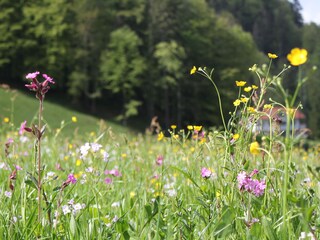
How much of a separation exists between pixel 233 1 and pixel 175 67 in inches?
2640

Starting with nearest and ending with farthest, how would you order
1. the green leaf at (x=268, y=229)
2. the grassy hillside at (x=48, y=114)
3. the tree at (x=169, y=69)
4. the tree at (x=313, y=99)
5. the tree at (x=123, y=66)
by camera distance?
the green leaf at (x=268, y=229) < the grassy hillside at (x=48, y=114) < the tree at (x=123, y=66) < the tree at (x=169, y=69) < the tree at (x=313, y=99)

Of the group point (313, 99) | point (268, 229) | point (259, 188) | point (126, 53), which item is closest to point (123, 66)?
point (126, 53)

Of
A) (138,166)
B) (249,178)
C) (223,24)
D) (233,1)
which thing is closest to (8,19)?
(223,24)

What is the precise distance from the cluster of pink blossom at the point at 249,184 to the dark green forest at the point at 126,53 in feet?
96.1

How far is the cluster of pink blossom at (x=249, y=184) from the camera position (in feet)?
4.41

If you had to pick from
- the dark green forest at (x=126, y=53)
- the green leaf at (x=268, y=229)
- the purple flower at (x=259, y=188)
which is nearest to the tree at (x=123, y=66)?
the dark green forest at (x=126, y=53)

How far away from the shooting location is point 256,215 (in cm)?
153

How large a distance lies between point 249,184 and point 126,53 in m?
33.0

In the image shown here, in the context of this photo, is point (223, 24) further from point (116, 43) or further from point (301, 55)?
point (301, 55)

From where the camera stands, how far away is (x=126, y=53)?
3388cm

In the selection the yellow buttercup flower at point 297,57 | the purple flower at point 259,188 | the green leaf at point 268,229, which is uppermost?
the yellow buttercup flower at point 297,57

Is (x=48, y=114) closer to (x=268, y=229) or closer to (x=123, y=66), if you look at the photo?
(x=123, y=66)

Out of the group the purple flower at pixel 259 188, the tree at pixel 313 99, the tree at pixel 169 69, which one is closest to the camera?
the purple flower at pixel 259 188

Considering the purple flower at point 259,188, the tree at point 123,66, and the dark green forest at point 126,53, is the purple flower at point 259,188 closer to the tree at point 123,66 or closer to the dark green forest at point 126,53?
the dark green forest at point 126,53
